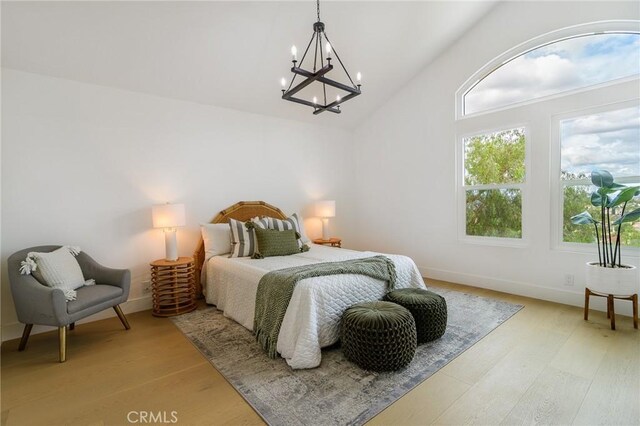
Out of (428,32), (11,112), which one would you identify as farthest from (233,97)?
(428,32)

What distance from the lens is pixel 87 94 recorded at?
308cm

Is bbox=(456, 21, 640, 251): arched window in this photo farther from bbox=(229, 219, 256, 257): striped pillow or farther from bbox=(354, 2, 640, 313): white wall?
bbox=(229, 219, 256, 257): striped pillow

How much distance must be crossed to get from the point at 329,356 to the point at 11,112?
3.52 meters

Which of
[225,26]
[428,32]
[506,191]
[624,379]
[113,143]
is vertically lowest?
[624,379]

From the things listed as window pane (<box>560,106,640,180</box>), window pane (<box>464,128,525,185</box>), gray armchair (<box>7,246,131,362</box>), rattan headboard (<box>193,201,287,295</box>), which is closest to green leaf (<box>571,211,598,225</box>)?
window pane (<box>560,106,640,180</box>)

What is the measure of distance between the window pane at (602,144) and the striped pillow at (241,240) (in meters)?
3.60

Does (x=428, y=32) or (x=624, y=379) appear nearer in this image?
(x=624, y=379)

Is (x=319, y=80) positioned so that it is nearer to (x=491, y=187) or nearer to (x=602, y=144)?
(x=491, y=187)

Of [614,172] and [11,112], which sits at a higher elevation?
[11,112]

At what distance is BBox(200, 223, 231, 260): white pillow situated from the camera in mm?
3604

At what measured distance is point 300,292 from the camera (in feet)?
7.45

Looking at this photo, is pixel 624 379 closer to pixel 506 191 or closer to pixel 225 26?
pixel 506 191

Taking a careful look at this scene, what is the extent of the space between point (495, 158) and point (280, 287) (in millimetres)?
3276

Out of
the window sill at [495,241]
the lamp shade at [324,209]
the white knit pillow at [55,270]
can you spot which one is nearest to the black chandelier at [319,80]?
the lamp shade at [324,209]
